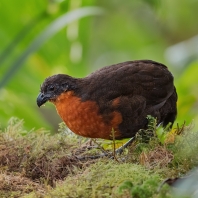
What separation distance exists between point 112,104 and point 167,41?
565 centimetres

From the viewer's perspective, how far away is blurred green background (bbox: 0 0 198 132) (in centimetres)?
529

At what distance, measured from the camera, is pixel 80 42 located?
6.73 meters

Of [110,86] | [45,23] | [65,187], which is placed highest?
[45,23]

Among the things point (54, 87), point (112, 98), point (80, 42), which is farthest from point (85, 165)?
point (80, 42)

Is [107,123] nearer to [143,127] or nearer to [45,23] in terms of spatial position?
[143,127]

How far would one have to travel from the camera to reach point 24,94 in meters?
6.44

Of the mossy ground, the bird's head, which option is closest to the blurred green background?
the bird's head

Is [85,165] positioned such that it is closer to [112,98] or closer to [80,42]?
[112,98]

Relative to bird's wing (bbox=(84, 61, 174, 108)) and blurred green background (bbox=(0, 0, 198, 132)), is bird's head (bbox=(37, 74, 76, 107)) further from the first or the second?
blurred green background (bbox=(0, 0, 198, 132))

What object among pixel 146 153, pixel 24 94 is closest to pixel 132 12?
pixel 24 94

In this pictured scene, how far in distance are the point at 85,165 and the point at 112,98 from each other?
29.7 inches

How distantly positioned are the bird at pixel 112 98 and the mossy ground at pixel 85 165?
169 mm

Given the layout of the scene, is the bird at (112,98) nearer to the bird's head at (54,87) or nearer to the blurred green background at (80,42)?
the bird's head at (54,87)

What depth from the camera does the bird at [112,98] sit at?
421 cm
